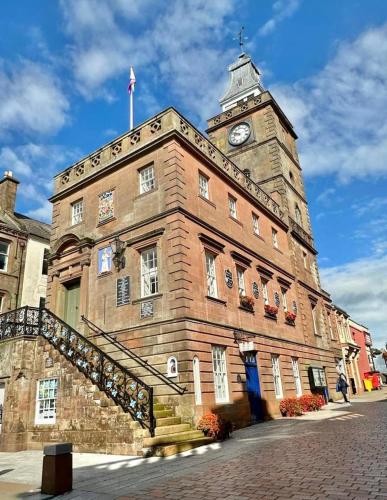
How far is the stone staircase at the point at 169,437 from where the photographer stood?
10.1 metres

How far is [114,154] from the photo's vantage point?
18422mm

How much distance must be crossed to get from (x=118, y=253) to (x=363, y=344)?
43949 mm

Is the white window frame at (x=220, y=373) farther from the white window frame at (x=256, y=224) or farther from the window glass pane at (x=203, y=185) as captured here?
the white window frame at (x=256, y=224)


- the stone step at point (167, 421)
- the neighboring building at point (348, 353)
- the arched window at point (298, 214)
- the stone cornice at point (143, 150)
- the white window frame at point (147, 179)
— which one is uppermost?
the arched window at point (298, 214)

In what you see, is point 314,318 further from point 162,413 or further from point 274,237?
point 162,413

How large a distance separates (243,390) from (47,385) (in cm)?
741

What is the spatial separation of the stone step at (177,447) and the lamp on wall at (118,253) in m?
7.50

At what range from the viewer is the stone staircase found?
10.1 m

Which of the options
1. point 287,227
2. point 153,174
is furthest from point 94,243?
point 287,227

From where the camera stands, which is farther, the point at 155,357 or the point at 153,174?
the point at 153,174

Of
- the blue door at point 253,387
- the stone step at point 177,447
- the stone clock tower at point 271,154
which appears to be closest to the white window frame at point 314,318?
the stone clock tower at point 271,154

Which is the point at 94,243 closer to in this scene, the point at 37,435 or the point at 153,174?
the point at 153,174

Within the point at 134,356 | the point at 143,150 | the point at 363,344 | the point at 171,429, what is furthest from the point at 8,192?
the point at 363,344

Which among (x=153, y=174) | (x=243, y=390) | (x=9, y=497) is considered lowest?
(x=9, y=497)
